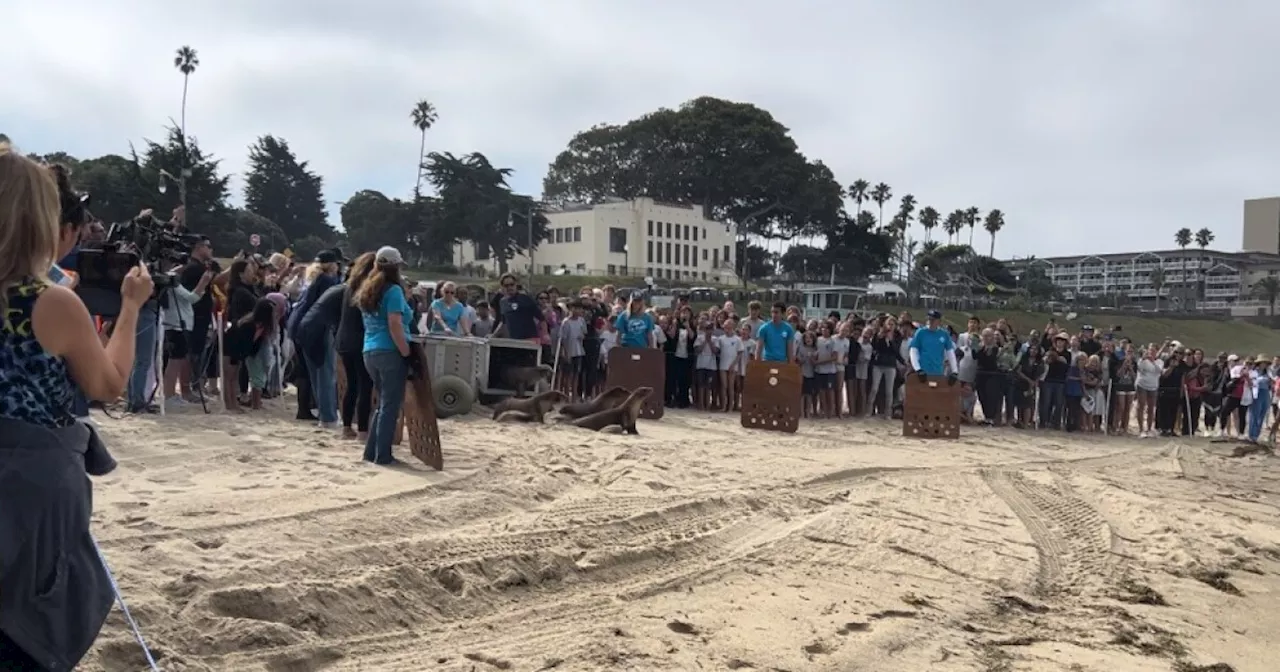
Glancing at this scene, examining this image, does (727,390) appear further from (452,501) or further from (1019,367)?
(452,501)

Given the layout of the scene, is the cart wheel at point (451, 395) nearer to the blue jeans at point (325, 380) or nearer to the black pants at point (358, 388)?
the blue jeans at point (325, 380)

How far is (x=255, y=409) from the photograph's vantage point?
35.2 ft

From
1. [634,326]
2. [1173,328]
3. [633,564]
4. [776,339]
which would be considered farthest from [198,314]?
[1173,328]

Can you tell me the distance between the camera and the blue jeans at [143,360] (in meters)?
9.27

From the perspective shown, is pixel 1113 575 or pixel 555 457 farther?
pixel 555 457

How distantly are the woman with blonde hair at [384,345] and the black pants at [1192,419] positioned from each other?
16803 millimetres

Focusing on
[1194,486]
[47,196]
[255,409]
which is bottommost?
[1194,486]

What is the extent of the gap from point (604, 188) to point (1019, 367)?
8129 cm

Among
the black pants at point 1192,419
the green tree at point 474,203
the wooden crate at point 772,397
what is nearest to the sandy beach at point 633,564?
the wooden crate at point 772,397

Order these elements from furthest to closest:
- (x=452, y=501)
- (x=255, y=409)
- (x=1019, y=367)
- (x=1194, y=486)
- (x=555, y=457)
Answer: (x=1019, y=367)
(x=1194, y=486)
(x=255, y=409)
(x=555, y=457)
(x=452, y=501)

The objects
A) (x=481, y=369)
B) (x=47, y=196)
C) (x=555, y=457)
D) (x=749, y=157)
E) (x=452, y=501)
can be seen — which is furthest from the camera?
(x=749, y=157)

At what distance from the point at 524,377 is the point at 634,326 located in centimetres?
300

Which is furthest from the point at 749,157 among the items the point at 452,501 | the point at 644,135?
the point at 452,501

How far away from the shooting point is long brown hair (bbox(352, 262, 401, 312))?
795cm
